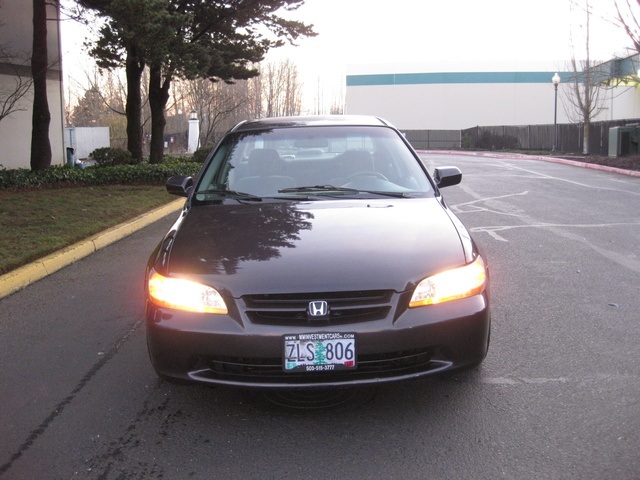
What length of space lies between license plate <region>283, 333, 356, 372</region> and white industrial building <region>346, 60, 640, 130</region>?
5223cm

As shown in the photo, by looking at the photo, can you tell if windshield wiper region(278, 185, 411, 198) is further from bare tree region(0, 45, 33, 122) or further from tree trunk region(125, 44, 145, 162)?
bare tree region(0, 45, 33, 122)

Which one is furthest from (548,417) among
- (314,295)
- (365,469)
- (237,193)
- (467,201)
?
(467,201)

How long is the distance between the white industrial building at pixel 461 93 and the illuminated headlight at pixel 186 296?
52.0 meters

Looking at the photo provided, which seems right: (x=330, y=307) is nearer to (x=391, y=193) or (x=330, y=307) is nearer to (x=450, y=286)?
(x=450, y=286)

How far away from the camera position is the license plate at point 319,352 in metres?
3.01

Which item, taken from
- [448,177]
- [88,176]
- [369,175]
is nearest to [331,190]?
[369,175]

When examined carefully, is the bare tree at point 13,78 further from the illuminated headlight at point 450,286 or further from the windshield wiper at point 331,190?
the illuminated headlight at point 450,286

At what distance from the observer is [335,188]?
4562 millimetres

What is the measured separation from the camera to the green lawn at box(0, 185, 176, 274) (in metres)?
7.61

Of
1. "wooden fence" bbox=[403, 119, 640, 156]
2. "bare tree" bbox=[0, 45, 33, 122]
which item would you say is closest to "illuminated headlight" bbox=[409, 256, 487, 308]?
"bare tree" bbox=[0, 45, 33, 122]

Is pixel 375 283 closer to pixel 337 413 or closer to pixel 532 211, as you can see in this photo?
pixel 337 413

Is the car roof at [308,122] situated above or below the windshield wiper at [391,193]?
above

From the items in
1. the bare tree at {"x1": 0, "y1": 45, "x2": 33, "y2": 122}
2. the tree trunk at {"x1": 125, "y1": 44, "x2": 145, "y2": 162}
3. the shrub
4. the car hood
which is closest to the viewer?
the car hood

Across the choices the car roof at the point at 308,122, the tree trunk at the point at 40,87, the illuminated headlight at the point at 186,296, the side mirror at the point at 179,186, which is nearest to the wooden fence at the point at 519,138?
the tree trunk at the point at 40,87
